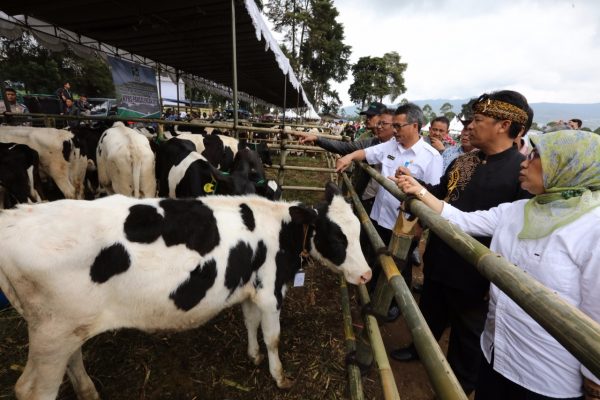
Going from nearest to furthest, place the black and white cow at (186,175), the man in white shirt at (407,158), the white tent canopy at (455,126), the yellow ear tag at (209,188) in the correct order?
the man in white shirt at (407,158) < the black and white cow at (186,175) < the yellow ear tag at (209,188) < the white tent canopy at (455,126)

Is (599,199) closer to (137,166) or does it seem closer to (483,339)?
(483,339)

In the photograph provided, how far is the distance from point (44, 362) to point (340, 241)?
1.91 m

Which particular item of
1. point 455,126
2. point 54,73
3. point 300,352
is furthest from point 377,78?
point 300,352

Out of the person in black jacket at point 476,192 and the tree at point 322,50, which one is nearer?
the person in black jacket at point 476,192

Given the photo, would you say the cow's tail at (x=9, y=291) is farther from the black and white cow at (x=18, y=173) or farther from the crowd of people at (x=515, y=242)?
the black and white cow at (x=18, y=173)

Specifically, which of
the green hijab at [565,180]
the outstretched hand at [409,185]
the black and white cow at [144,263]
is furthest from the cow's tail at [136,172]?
the green hijab at [565,180]

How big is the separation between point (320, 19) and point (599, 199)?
1403 inches

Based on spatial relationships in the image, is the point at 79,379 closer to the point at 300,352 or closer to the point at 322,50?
the point at 300,352

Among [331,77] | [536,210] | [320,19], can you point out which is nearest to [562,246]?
[536,210]

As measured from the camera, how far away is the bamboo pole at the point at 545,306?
0.53 metres

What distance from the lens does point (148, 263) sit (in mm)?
1720

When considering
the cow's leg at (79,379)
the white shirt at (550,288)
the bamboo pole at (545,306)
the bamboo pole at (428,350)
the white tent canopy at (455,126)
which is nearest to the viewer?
the bamboo pole at (545,306)

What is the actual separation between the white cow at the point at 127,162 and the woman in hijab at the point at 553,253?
4.66 m

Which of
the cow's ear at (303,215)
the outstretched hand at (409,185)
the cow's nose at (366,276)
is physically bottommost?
the cow's nose at (366,276)
